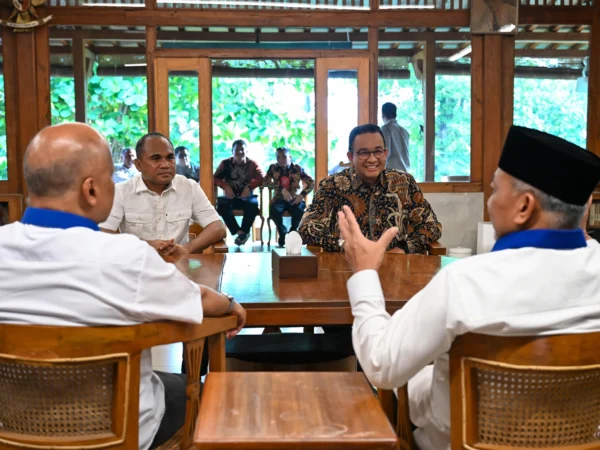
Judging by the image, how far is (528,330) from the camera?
3.97 ft

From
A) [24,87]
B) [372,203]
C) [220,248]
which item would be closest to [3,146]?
[24,87]

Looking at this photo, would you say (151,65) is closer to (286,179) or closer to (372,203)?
(286,179)

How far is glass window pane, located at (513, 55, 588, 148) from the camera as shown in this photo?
23.1ft

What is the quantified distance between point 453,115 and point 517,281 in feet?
19.6

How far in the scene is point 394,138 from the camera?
22.7ft

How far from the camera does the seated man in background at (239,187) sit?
25.5 ft

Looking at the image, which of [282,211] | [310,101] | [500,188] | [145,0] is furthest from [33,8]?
[500,188]

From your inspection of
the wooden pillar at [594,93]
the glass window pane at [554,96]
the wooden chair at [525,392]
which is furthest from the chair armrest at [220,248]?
the wooden pillar at [594,93]

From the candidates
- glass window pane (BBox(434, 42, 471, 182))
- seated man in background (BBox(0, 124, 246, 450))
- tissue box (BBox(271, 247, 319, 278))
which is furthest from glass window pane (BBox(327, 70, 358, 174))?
seated man in background (BBox(0, 124, 246, 450))

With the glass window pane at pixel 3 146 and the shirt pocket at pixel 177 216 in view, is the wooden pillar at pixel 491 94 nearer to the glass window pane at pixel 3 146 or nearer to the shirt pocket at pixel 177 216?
the shirt pocket at pixel 177 216

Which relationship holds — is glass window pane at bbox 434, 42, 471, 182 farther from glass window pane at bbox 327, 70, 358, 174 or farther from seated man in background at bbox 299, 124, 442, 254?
seated man in background at bbox 299, 124, 442, 254

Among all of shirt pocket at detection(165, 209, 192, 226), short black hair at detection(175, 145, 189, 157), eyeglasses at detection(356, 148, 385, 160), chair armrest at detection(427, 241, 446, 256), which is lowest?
chair armrest at detection(427, 241, 446, 256)

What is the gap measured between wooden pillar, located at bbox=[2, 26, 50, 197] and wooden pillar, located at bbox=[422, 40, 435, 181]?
3.90m

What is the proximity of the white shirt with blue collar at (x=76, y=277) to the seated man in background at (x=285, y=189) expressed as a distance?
21.5 ft
